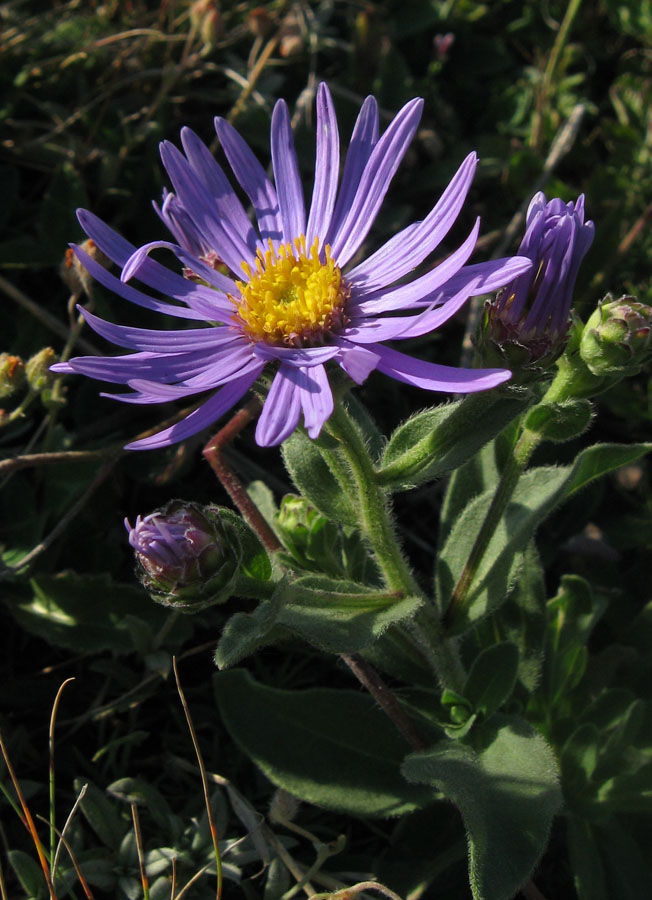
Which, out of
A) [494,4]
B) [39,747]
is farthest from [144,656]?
[494,4]

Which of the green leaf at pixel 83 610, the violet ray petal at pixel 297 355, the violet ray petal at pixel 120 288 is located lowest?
the green leaf at pixel 83 610

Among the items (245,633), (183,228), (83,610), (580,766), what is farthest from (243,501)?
(580,766)

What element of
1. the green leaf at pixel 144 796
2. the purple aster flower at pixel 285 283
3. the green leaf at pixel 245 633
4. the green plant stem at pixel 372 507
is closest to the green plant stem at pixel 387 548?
the green plant stem at pixel 372 507

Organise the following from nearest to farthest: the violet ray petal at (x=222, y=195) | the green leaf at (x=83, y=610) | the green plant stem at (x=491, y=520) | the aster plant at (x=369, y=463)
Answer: the aster plant at (x=369, y=463) < the green plant stem at (x=491, y=520) < the violet ray petal at (x=222, y=195) < the green leaf at (x=83, y=610)

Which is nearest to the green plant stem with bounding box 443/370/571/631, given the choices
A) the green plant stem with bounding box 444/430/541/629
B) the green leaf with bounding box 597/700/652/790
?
the green plant stem with bounding box 444/430/541/629

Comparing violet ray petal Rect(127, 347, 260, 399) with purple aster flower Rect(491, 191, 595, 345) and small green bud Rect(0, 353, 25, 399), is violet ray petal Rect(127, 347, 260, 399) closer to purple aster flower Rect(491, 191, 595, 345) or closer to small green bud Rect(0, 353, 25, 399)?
purple aster flower Rect(491, 191, 595, 345)

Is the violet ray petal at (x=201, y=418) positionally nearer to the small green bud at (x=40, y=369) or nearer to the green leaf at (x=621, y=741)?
the small green bud at (x=40, y=369)

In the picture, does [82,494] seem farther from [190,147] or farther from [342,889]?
[342,889]

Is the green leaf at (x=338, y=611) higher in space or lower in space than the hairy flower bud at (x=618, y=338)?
lower
